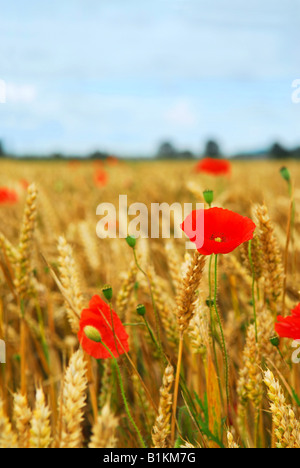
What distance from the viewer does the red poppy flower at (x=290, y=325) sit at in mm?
558

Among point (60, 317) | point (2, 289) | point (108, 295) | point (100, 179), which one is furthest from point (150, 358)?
point (100, 179)

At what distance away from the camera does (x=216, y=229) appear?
602mm

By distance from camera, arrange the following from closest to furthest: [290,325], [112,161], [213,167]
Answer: [290,325], [213,167], [112,161]

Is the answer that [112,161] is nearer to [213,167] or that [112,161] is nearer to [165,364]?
[213,167]

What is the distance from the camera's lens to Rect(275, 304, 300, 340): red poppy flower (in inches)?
22.0

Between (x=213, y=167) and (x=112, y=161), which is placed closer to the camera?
(x=213, y=167)

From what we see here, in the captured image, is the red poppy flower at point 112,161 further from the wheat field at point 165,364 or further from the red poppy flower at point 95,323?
the red poppy flower at point 95,323

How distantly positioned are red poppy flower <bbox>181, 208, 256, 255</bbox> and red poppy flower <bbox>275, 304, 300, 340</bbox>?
11cm

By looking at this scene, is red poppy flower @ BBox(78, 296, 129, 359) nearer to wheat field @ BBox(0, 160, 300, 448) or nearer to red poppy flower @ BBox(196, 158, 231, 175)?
wheat field @ BBox(0, 160, 300, 448)

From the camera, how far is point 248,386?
0.68 m

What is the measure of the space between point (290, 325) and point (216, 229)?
153 mm

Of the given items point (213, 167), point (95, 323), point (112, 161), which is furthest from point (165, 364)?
point (112, 161)

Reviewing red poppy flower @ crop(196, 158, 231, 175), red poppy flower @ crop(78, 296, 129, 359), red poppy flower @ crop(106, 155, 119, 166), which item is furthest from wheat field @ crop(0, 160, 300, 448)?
red poppy flower @ crop(106, 155, 119, 166)

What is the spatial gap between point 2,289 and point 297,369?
95cm
